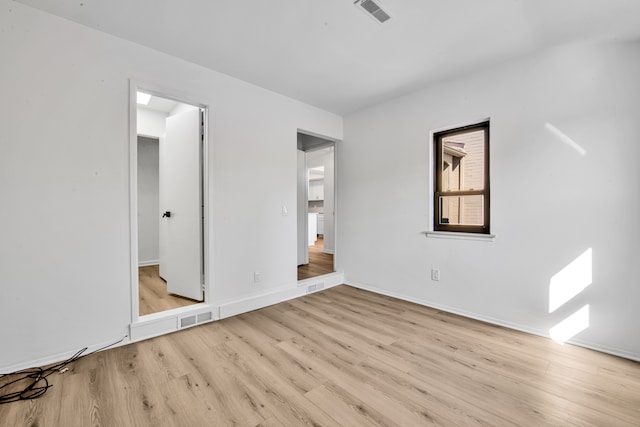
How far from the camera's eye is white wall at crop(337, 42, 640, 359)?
86.5 inches

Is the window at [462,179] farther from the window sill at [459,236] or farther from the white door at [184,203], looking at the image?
the white door at [184,203]

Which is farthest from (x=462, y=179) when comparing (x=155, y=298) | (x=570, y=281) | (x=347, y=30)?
(x=155, y=298)

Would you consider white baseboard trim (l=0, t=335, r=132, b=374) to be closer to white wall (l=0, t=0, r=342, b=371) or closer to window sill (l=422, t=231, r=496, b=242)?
white wall (l=0, t=0, r=342, b=371)

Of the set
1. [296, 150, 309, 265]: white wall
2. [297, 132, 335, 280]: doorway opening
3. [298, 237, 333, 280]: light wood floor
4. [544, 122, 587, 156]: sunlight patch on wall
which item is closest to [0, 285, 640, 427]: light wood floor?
[544, 122, 587, 156]: sunlight patch on wall

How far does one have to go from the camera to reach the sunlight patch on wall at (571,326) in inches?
91.7

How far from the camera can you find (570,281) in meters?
2.40

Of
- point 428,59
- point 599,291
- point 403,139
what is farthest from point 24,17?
point 599,291

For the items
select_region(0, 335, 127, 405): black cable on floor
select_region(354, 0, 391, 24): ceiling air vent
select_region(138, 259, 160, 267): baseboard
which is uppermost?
select_region(354, 0, 391, 24): ceiling air vent

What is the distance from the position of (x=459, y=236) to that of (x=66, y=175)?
3.74 meters

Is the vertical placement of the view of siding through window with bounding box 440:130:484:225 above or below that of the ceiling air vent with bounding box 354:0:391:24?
below

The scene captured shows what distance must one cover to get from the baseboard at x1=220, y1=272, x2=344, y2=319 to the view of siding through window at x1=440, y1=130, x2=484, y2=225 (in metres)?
1.84

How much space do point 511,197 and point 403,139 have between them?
144 centimetres

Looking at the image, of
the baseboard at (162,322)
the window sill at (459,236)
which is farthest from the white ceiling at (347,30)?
the baseboard at (162,322)

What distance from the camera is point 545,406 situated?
1.62 m
